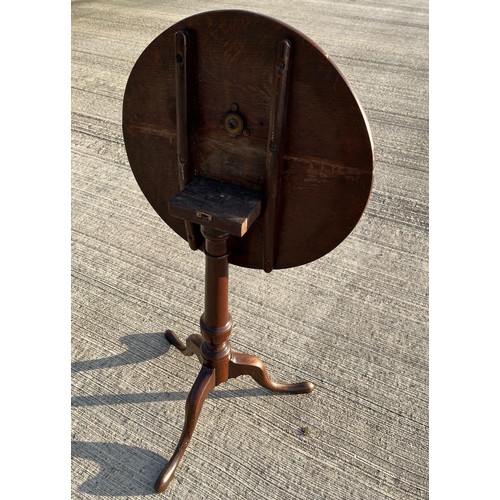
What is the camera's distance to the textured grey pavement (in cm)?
214

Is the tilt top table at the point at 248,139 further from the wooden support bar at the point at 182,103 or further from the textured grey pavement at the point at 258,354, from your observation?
the textured grey pavement at the point at 258,354

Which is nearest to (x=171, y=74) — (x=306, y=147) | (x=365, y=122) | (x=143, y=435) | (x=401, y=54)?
(x=306, y=147)

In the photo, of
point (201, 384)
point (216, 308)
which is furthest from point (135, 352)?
point (216, 308)

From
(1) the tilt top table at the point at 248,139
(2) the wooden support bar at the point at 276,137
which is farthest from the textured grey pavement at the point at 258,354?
(2) the wooden support bar at the point at 276,137

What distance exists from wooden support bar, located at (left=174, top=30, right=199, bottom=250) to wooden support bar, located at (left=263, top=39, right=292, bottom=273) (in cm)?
28

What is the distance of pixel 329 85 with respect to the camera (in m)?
1.46

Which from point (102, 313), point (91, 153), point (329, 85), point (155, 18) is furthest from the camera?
point (155, 18)

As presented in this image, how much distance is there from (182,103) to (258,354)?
142 centimetres

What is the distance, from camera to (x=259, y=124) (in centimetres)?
159

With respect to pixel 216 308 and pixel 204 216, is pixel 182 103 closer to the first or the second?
pixel 204 216

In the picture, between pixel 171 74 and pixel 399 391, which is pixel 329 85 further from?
pixel 399 391

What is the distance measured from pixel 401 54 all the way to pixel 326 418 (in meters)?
5.37

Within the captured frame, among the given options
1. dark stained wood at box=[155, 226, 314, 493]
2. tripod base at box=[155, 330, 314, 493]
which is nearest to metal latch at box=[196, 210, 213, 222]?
dark stained wood at box=[155, 226, 314, 493]

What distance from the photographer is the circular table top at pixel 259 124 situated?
1469 mm
